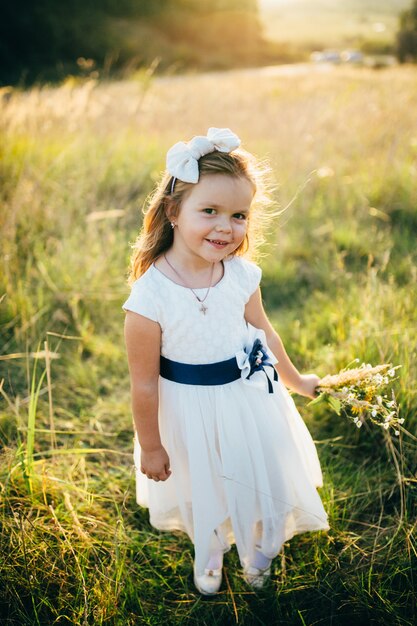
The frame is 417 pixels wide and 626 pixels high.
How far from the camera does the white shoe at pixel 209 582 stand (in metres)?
1.64

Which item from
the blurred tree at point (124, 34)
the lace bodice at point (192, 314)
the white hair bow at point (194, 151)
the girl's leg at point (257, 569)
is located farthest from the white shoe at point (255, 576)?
the blurred tree at point (124, 34)

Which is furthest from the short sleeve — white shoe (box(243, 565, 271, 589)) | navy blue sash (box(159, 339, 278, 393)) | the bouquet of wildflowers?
white shoe (box(243, 565, 271, 589))

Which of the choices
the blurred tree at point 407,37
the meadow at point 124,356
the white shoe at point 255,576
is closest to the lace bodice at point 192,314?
the meadow at point 124,356

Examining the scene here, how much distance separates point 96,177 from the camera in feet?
13.7

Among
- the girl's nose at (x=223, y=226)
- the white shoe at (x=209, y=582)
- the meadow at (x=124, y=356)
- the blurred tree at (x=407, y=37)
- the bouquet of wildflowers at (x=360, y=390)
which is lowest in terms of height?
the white shoe at (x=209, y=582)

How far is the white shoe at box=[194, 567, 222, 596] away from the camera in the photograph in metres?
1.64

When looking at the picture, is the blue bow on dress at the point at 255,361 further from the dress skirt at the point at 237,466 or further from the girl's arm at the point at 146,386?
the girl's arm at the point at 146,386

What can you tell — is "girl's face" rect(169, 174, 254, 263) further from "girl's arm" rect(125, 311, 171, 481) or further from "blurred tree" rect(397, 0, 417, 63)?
"blurred tree" rect(397, 0, 417, 63)

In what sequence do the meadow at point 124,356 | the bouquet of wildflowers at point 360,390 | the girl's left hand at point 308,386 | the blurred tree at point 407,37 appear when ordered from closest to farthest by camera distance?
the bouquet of wildflowers at point 360,390, the meadow at point 124,356, the girl's left hand at point 308,386, the blurred tree at point 407,37

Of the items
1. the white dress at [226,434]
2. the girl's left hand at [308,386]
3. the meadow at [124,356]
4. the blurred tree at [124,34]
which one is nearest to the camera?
the white dress at [226,434]

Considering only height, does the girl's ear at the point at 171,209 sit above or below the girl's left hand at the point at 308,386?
above

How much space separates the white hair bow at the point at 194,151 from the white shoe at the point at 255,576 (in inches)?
52.8

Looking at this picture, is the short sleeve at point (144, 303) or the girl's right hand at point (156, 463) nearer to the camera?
the short sleeve at point (144, 303)

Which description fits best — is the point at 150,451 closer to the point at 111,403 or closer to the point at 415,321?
the point at 111,403
